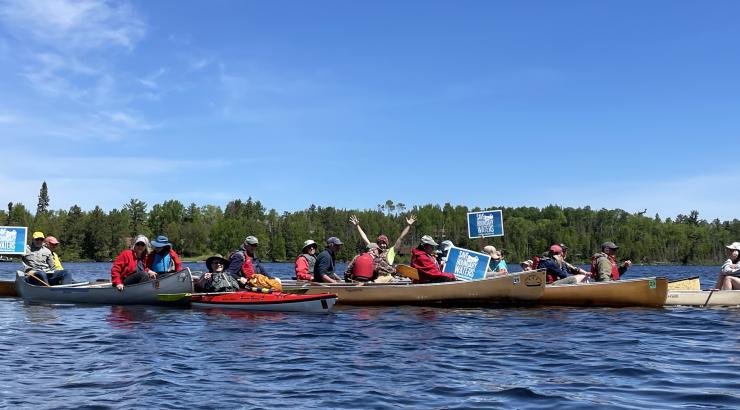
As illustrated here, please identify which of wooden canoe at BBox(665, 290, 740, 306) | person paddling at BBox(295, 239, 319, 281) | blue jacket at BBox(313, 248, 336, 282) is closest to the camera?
wooden canoe at BBox(665, 290, 740, 306)

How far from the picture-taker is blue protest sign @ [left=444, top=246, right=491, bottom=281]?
19.3 metres

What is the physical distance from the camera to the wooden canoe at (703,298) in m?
18.4

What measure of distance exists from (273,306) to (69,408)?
949 centimetres

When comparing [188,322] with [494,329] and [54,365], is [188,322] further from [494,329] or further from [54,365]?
[494,329]

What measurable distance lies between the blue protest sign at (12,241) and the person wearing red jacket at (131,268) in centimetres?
682

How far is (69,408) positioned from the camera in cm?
784

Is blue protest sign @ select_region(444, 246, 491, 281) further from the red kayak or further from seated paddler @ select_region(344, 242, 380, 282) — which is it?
the red kayak

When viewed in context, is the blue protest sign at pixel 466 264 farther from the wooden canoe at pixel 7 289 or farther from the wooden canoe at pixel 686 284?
the wooden canoe at pixel 7 289

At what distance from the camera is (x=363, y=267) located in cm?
2012

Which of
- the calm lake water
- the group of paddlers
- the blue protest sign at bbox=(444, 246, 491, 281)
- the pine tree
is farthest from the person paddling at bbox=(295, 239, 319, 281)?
the pine tree

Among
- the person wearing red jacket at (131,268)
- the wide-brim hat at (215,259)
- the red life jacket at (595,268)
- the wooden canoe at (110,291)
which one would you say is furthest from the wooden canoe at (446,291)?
the person wearing red jacket at (131,268)

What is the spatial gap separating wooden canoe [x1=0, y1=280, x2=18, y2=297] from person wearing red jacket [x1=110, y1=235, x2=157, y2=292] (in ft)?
21.8

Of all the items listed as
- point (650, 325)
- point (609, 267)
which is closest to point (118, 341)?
point (650, 325)

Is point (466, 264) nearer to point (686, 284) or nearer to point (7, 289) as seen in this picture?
point (686, 284)
